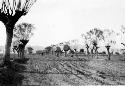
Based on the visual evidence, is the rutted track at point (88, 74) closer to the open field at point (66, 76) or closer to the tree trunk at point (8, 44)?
the open field at point (66, 76)

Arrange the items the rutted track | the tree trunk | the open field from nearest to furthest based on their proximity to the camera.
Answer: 1. the open field
2. the tree trunk
3. the rutted track

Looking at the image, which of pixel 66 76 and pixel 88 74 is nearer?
pixel 66 76

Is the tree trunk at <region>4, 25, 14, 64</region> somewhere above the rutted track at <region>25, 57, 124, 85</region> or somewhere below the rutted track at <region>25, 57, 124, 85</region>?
above

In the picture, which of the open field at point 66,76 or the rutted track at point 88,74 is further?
the rutted track at point 88,74

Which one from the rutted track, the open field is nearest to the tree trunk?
the open field

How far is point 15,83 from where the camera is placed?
15383 millimetres

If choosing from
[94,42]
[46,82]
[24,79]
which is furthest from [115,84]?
[94,42]

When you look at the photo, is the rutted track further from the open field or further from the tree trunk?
the tree trunk

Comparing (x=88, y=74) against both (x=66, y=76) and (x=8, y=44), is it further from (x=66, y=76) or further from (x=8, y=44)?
(x=8, y=44)

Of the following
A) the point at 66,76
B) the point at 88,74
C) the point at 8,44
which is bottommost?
the point at 88,74

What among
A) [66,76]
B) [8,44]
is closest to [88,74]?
[66,76]

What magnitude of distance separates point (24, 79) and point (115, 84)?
9.24 m

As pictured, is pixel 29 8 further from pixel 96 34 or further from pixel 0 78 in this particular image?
pixel 96 34

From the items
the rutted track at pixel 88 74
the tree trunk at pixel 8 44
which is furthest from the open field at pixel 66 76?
the tree trunk at pixel 8 44
